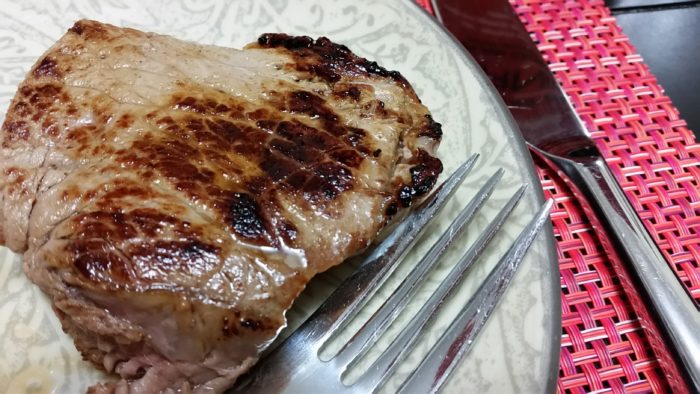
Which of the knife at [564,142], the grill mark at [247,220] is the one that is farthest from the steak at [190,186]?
the knife at [564,142]

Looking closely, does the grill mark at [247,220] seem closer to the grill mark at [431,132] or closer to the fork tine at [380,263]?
the fork tine at [380,263]

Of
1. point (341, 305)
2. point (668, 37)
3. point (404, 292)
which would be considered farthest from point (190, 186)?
point (668, 37)

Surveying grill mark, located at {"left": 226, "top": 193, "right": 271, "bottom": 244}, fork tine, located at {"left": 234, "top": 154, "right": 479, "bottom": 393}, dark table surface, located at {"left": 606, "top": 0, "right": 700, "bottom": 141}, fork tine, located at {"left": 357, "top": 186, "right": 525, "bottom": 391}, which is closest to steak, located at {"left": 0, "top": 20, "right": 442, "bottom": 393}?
grill mark, located at {"left": 226, "top": 193, "right": 271, "bottom": 244}

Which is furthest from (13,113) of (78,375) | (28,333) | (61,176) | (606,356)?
(606,356)

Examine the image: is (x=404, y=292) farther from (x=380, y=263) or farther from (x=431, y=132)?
(x=431, y=132)

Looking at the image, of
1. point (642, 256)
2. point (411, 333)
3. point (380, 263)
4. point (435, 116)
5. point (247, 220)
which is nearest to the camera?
point (247, 220)

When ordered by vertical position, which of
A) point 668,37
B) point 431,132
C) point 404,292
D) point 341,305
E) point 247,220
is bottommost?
point 341,305

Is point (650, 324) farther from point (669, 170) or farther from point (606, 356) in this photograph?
point (669, 170)
